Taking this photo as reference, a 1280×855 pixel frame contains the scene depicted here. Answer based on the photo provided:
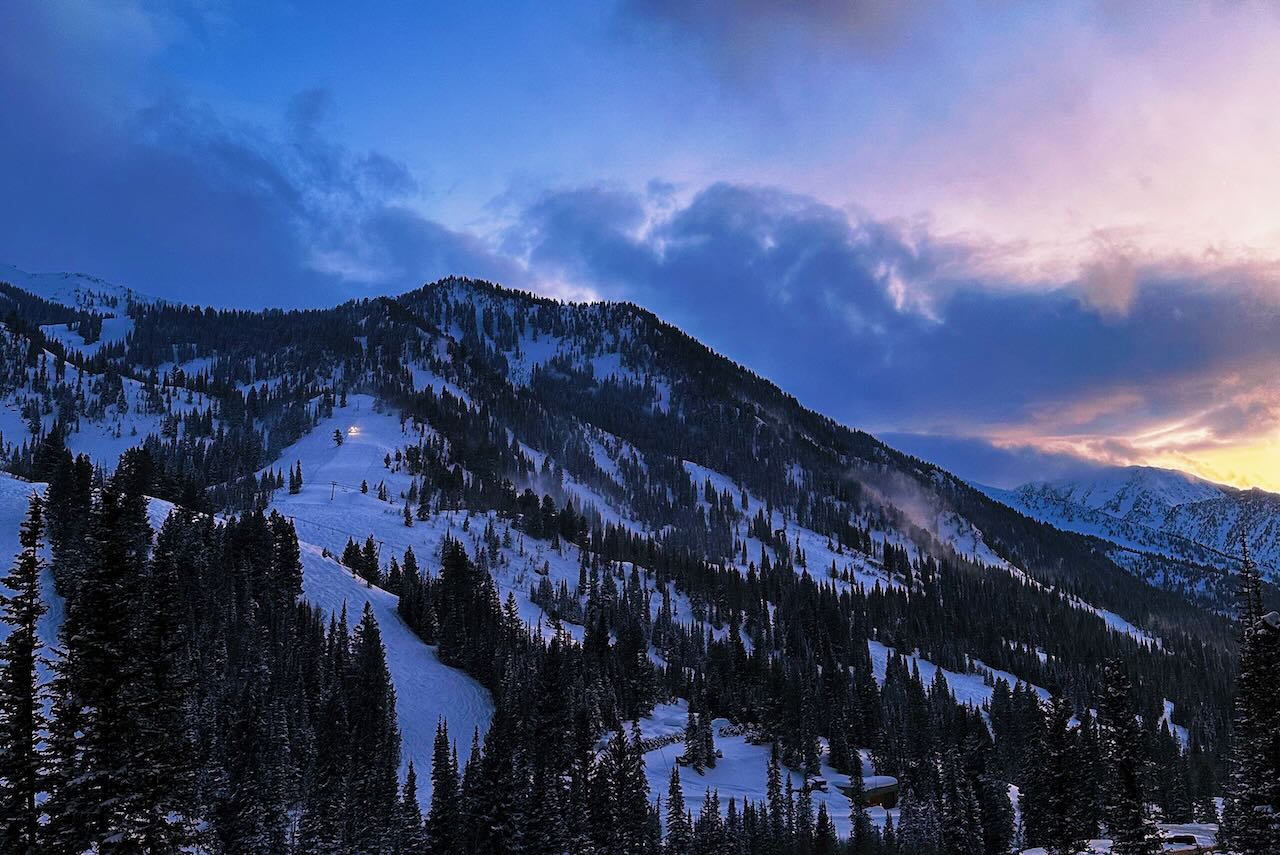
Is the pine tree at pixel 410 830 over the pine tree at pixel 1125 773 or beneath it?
beneath

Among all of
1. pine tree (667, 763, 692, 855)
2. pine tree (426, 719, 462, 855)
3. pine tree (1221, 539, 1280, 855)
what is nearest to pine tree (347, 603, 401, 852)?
pine tree (426, 719, 462, 855)

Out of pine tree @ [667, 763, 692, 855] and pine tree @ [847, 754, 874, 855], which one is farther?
pine tree @ [847, 754, 874, 855]

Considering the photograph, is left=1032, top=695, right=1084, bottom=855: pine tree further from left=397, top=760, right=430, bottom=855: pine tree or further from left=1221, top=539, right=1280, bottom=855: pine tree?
left=397, top=760, right=430, bottom=855: pine tree

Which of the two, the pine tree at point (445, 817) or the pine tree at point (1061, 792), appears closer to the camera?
the pine tree at point (1061, 792)

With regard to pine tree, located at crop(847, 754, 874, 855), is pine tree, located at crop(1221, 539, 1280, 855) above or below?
above

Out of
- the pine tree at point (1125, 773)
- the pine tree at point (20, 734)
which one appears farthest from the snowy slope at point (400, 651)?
the pine tree at point (20, 734)

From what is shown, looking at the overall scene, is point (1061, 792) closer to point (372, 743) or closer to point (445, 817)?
point (445, 817)

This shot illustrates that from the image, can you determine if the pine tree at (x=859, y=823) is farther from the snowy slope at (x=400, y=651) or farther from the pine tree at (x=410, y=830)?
the pine tree at (x=410, y=830)

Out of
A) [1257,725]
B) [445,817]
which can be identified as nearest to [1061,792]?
[1257,725]

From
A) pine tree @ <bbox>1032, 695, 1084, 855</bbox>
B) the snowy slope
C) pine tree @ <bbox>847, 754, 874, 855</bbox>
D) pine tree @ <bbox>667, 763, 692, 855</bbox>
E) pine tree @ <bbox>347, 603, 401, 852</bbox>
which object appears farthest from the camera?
the snowy slope

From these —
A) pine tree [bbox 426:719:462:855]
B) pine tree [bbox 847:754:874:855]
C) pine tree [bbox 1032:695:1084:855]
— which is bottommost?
pine tree [bbox 847:754:874:855]

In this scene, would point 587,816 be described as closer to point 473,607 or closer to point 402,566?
point 473,607

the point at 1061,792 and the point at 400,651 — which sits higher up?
the point at 400,651

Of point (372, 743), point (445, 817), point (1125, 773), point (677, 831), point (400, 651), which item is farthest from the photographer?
point (400, 651)
